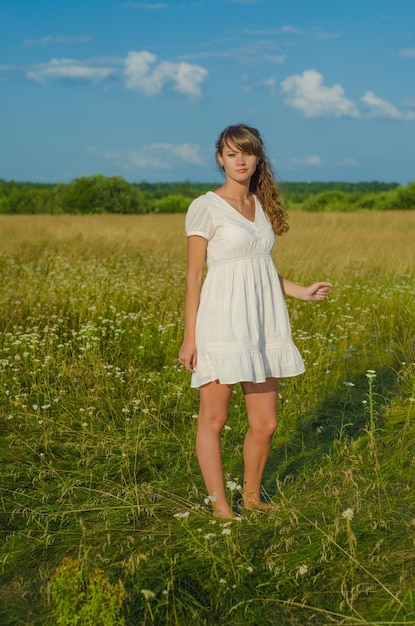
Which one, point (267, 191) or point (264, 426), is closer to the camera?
point (264, 426)

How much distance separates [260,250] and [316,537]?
1.30 meters

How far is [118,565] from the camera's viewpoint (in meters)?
3.14

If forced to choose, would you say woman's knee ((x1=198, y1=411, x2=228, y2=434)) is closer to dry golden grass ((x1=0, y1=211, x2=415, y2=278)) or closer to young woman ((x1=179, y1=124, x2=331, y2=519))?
young woman ((x1=179, y1=124, x2=331, y2=519))

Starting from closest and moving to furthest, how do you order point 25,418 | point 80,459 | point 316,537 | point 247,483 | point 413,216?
point 316,537 → point 247,483 → point 80,459 → point 25,418 → point 413,216

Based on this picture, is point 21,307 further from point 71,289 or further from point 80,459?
point 80,459

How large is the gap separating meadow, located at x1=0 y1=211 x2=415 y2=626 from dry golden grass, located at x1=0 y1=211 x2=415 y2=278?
2.07 m

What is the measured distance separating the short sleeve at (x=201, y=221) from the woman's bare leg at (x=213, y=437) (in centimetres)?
69

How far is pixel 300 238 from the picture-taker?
49.0ft

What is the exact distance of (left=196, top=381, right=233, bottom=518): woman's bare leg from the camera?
3.61 metres

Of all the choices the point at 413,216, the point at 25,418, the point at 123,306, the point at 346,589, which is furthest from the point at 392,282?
the point at 413,216

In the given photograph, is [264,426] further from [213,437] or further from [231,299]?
[231,299]

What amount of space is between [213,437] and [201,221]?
1.01 metres

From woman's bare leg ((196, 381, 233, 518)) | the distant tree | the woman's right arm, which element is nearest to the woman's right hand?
the woman's right arm

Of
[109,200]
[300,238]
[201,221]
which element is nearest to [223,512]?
[201,221]
